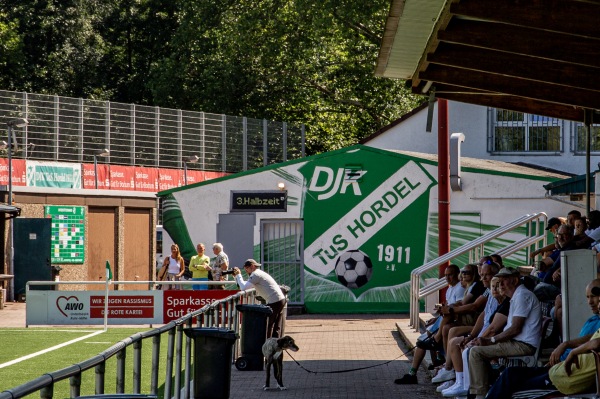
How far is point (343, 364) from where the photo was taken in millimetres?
18234

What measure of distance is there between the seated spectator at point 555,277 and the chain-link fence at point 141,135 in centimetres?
2677

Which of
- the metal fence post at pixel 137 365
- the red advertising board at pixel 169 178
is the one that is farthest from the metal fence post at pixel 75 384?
the red advertising board at pixel 169 178

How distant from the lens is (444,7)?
9945mm

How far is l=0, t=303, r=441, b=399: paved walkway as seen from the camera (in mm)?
14750

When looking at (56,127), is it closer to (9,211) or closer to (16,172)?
(16,172)

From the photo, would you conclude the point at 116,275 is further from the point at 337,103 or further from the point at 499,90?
the point at 499,90

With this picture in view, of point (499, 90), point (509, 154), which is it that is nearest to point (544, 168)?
point (509, 154)

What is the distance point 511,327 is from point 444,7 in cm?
349

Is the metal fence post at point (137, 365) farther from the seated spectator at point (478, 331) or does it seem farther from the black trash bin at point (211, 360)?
the seated spectator at point (478, 331)

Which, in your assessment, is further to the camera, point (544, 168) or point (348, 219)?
point (544, 168)

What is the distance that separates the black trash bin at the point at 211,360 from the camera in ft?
41.0

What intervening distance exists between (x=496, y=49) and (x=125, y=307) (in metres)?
16.9

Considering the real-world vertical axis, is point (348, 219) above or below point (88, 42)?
below

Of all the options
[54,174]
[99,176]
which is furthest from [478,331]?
[99,176]
